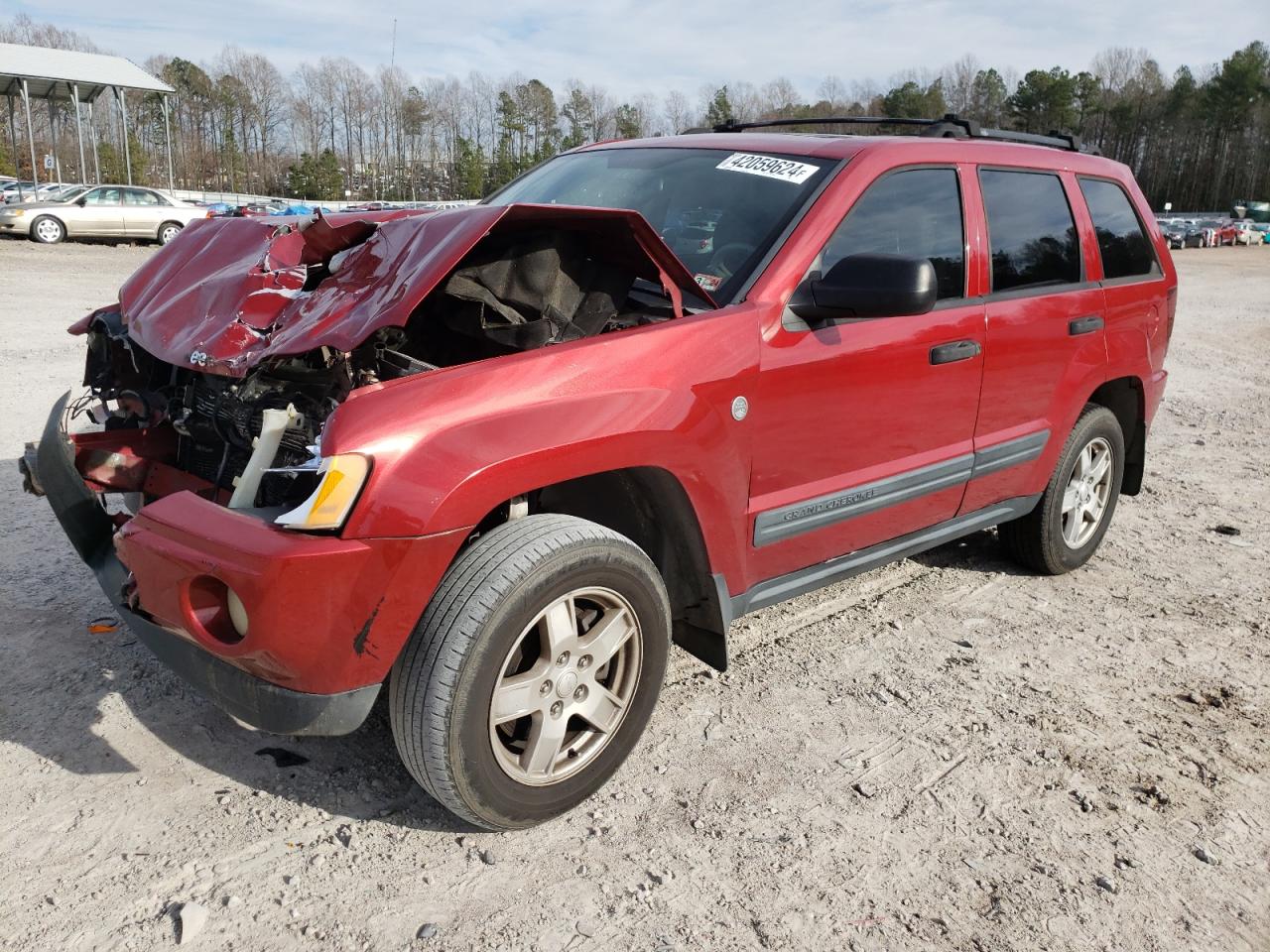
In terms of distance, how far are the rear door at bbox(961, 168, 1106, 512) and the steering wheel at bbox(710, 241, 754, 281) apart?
111cm

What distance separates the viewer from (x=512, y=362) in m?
2.46

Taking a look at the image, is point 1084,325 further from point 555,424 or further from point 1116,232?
point 555,424

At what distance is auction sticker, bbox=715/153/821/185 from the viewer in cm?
333

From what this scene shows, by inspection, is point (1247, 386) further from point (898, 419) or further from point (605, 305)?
point (605, 305)

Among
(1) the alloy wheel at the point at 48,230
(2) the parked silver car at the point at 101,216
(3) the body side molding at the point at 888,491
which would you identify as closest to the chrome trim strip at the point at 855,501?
(3) the body side molding at the point at 888,491

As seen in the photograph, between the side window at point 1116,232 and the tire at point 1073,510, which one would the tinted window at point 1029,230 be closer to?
the side window at point 1116,232

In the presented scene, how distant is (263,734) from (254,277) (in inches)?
55.6

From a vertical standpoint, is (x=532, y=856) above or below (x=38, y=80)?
below

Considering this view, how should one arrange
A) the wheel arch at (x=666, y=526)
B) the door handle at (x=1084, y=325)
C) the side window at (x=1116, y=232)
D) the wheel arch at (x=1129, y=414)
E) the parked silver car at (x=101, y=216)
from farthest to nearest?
the parked silver car at (x=101, y=216)
the wheel arch at (x=1129, y=414)
the side window at (x=1116, y=232)
the door handle at (x=1084, y=325)
the wheel arch at (x=666, y=526)

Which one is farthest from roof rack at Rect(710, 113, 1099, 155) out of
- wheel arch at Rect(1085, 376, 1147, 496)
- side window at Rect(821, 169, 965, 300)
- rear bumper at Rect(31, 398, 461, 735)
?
rear bumper at Rect(31, 398, 461, 735)

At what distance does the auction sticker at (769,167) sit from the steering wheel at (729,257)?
0.33 m

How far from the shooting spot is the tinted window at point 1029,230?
12.6 ft

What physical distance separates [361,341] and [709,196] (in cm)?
147

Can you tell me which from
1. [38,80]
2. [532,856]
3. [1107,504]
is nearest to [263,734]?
[532,856]
